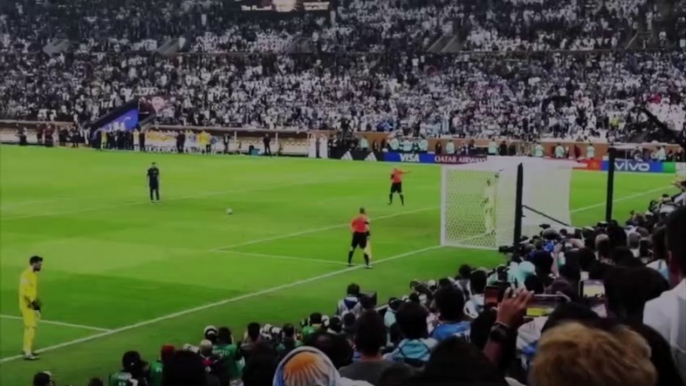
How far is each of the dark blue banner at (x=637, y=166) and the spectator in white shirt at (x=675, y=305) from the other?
47.6 metres

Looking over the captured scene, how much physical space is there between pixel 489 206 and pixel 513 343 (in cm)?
2455

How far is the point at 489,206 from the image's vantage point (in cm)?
2959

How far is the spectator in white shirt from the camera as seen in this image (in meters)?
5.19

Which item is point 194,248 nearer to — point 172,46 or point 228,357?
point 228,357

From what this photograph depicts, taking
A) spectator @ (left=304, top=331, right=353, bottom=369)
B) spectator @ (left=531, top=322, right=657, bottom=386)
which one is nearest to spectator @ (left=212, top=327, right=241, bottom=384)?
spectator @ (left=304, top=331, right=353, bottom=369)

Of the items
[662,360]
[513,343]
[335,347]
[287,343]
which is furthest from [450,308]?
[662,360]

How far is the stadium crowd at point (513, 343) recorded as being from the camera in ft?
11.6

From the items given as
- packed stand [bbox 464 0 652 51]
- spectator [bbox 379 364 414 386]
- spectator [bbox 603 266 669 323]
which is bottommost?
spectator [bbox 379 364 414 386]

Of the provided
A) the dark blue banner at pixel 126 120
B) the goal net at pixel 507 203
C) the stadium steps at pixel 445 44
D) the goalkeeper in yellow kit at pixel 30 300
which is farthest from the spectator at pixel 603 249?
the stadium steps at pixel 445 44

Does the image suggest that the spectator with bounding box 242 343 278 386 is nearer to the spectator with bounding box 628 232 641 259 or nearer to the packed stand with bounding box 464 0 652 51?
the spectator with bounding box 628 232 641 259

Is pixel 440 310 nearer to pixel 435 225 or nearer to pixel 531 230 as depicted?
pixel 531 230

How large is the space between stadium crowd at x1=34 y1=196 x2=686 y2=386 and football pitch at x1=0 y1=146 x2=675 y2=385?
724 cm

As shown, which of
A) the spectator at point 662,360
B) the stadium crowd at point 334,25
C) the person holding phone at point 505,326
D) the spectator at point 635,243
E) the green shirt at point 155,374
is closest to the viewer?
the spectator at point 662,360

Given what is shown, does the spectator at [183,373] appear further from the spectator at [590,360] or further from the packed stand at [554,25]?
the packed stand at [554,25]
